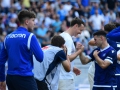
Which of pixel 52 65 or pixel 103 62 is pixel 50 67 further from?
pixel 103 62

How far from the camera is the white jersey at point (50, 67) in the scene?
814cm

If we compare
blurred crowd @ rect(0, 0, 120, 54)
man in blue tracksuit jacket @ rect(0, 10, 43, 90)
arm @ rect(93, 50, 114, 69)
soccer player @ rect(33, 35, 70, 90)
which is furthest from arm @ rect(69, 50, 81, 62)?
blurred crowd @ rect(0, 0, 120, 54)

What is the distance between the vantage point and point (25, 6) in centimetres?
2538

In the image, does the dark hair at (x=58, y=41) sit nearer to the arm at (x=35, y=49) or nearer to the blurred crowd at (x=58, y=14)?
the arm at (x=35, y=49)

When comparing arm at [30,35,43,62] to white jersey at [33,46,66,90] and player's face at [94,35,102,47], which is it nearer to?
white jersey at [33,46,66,90]

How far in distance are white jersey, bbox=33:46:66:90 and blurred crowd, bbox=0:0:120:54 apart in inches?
512

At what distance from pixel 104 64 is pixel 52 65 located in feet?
2.79

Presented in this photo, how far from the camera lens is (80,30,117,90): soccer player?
836cm

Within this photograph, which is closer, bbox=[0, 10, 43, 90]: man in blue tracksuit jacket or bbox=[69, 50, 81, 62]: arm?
bbox=[0, 10, 43, 90]: man in blue tracksuit jacket

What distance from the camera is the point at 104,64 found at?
8.27 meters

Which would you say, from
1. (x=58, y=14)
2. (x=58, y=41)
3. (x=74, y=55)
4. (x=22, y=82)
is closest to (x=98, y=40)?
(x=74, y=55)

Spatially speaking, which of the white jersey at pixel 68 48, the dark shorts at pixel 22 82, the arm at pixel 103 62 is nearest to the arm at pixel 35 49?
the dark shorts at pixel 22 82

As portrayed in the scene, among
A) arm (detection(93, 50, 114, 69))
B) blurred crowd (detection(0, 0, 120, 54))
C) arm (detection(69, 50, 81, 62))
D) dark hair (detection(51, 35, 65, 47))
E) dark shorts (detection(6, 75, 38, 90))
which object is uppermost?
dark hair (detection(51, 35, 65, 47))

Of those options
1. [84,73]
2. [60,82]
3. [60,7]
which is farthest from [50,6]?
[60,82]
